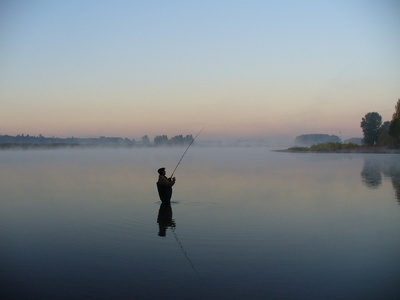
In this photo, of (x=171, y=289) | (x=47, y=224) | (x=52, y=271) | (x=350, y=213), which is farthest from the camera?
(x=350, y=213)

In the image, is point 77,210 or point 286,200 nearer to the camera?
point 77,210

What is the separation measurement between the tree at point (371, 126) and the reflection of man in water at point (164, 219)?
338 ft

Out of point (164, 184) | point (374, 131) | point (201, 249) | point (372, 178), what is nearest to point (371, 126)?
point (374, 131)

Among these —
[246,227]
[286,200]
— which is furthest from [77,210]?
[286,200]

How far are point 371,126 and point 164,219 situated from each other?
347 feet

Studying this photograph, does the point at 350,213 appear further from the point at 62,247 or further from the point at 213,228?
the point at 62,247

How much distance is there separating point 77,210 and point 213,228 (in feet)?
21.4

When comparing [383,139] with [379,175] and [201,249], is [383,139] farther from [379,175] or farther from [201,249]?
[201,249]

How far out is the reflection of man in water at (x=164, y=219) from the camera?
11521 mm

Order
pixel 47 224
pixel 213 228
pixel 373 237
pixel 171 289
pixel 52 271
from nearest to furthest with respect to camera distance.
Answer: pixel 171 289 < pixel 52 271 < pixel 373 237 < pixel 213 228 < pixel 47 224

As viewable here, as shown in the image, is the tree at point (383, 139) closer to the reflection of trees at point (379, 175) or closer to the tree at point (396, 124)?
the tree at point (396, 124)

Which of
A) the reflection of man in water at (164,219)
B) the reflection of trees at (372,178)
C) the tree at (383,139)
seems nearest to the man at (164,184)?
the reflection of man in water at (164,219)

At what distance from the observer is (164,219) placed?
43.3 ft

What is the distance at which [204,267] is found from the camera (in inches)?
316
